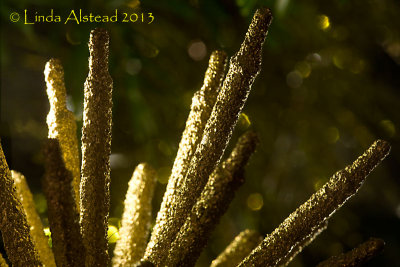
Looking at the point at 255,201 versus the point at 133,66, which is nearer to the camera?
the point at 133,66

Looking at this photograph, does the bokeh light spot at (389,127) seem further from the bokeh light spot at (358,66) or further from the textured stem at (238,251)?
the textured stem at (238,251)

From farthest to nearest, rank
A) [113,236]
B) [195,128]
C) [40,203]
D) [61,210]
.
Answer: [40,203] < [113,236] < [195,128] < [61,210]

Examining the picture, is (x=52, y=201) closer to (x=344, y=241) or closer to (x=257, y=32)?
(x=257, y=32)

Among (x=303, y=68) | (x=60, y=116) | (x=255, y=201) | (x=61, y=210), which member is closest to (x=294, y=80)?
(x=303, y=68)

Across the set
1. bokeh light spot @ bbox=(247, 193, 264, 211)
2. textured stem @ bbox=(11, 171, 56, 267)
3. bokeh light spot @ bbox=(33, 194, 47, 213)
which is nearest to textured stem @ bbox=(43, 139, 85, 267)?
textured stem @ bbox=(11, 171, 56, 267)

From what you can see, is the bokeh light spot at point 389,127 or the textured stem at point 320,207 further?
the bokeh light spot at point 389,127

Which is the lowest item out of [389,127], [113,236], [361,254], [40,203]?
[361,254]

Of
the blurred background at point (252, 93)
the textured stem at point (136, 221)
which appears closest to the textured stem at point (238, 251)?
the textured stem at point (136, 221)

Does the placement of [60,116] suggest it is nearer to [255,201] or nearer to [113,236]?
[113,236]
